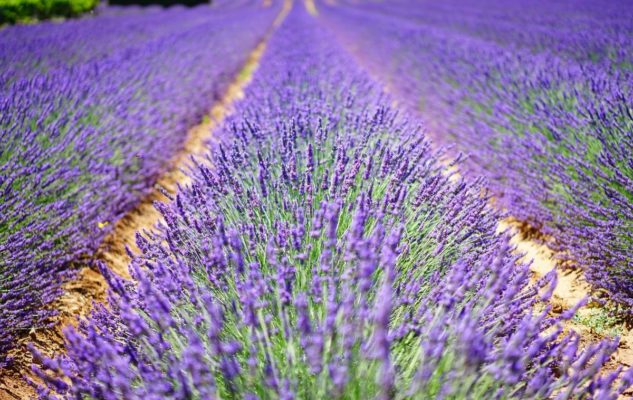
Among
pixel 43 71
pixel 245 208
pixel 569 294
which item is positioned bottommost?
pixel 569 294

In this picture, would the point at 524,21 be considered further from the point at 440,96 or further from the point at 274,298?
the point at 274,298

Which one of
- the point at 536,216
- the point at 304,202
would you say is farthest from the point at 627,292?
the point at 304,202

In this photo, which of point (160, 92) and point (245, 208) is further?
point (160, 92)

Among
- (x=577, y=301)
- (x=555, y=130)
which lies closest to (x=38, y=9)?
(x=555, y=130)

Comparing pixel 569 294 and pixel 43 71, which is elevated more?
pixel 43 71

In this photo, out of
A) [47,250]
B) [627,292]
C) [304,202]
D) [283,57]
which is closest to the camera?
[304,202]

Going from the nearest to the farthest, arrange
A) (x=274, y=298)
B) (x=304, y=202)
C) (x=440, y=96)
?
1. (x=274, y=298)
2. (x=304, y=202)
3. (x=440, y=96)

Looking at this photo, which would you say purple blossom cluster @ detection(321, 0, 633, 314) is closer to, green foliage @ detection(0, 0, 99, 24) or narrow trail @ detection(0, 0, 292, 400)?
narrow trail @ detection(0, 0, 292, 400)
